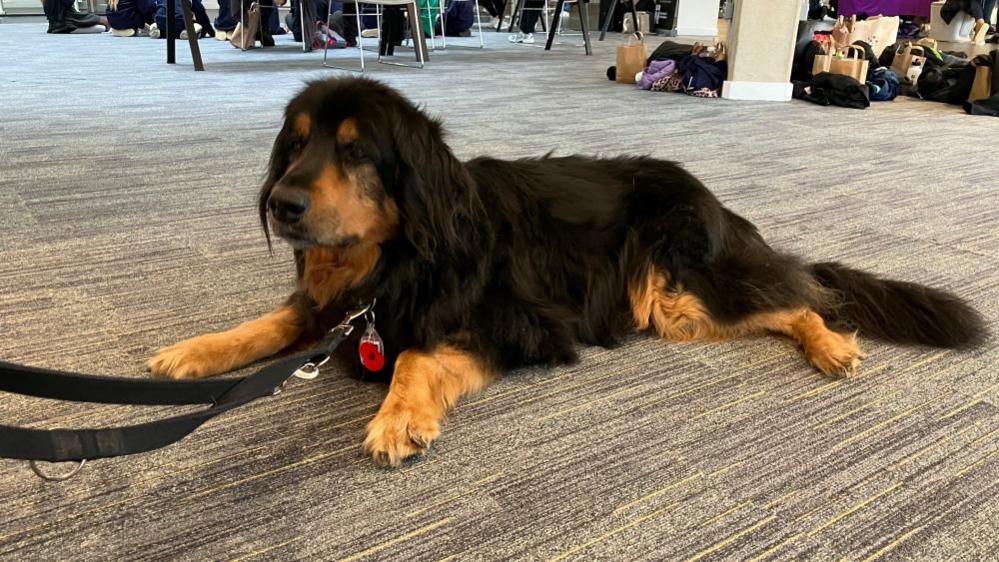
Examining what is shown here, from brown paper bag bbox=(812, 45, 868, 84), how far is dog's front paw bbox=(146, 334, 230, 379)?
6.26 m

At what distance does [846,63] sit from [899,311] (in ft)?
17.2

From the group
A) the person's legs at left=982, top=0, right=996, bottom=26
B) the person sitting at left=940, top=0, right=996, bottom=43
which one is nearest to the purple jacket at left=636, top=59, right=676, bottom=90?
the person sitting at left=940, top=0, right=996, bottom=43

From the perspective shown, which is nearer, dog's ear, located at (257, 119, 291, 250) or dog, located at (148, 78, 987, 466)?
dog, located at (148, 78, 987, 466)

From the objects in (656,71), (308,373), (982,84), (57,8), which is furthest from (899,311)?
(57,8)

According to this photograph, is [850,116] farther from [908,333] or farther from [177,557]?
[177,557]

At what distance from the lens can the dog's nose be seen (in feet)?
4.72

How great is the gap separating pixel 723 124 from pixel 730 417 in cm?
399

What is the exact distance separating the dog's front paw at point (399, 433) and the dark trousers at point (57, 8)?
45.8ft

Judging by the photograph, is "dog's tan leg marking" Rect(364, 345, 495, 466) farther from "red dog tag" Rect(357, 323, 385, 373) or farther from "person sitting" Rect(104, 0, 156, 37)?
"person sitting" Rect(104, 0, 156, 37)

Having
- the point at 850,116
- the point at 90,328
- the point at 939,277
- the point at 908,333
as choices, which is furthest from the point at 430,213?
the point at 850,116

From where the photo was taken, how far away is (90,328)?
1.97 meters

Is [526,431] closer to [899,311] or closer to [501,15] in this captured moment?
[899,311]

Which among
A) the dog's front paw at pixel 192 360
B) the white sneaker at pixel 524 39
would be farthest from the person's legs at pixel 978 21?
the dog's front paw at pixel 192 360

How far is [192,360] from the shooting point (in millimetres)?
1696
